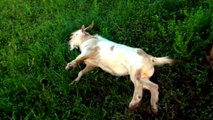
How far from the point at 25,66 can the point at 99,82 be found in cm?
125

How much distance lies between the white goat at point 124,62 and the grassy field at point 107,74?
0.22 m

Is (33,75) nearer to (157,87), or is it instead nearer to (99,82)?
(99,82)

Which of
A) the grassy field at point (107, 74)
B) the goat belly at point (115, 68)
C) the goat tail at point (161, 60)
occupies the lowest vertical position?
the grassy field at point (107, 74)

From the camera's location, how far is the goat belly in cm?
502

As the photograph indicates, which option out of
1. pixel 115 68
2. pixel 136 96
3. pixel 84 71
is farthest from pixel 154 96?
pixel 84 71

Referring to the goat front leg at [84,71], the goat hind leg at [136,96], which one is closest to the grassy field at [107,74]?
the goat front leg at [84,71]

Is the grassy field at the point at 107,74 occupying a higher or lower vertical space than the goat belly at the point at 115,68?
lower

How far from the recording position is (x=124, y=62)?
195 inches

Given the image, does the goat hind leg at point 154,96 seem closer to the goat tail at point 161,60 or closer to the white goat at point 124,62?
the white goat at point 124,62

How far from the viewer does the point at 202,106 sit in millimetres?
4863

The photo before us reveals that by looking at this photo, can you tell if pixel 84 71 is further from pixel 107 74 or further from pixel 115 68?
pixel 115 68

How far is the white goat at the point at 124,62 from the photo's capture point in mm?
4758

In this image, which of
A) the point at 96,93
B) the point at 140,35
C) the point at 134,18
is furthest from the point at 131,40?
the point at 96,93

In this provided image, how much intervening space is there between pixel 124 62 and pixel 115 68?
0.55 feet
